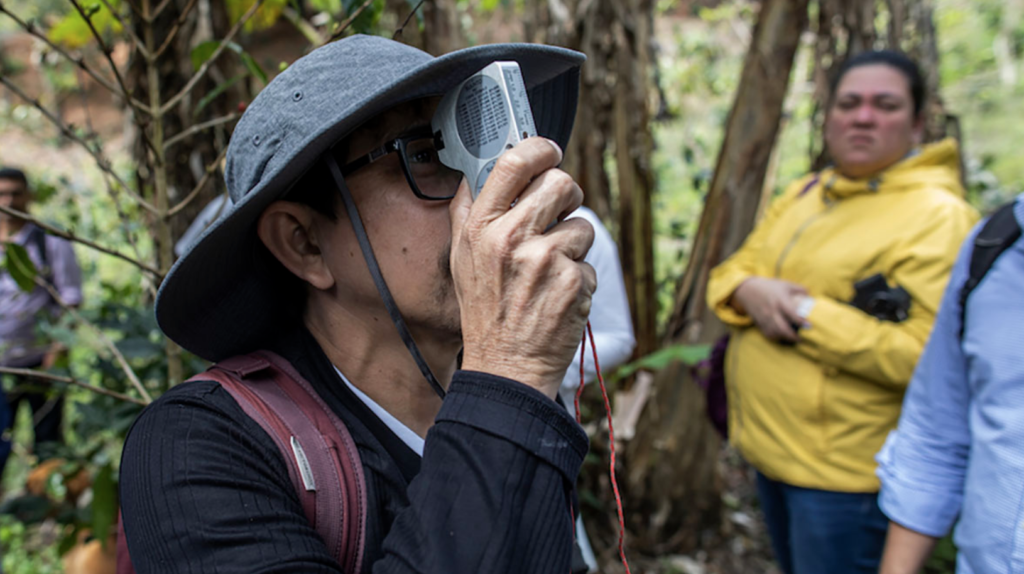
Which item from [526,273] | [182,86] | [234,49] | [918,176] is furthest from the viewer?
[182,86]

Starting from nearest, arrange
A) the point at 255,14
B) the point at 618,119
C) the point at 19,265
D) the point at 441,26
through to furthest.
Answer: the point at 19,265
the point at 255,14
the point at 441,26
the point at 618,119

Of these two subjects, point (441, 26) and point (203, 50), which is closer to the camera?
point (203, 50)

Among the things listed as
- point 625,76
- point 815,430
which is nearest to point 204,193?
point 625,76

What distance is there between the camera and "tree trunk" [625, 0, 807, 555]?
9.57 ft

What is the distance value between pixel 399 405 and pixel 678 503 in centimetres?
259

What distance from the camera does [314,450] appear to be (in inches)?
34.6

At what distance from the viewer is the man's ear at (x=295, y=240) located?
3.30ft

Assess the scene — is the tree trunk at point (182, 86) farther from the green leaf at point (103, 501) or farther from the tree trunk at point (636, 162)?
the tree trunk at point (636, 162)

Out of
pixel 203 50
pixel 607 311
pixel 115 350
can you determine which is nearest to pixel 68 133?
pixel 203 50

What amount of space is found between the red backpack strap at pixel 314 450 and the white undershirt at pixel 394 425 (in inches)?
3.9

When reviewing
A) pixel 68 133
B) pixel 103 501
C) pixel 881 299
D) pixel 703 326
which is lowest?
pixel 703 326

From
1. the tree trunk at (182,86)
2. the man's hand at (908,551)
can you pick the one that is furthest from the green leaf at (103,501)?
the man's hand at (908,551)

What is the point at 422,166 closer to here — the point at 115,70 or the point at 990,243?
the point at 115,70

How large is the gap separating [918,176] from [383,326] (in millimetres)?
1719
